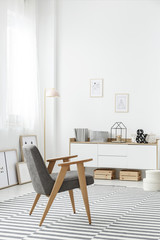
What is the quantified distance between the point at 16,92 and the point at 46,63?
1185 millimetres

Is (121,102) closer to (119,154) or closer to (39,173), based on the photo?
(119,154)

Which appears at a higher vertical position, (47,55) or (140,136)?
(47,55)

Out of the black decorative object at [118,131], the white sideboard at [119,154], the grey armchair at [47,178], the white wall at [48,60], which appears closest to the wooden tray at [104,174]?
the white sideboard at [119,154]

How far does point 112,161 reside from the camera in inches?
282

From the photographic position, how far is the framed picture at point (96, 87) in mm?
7641

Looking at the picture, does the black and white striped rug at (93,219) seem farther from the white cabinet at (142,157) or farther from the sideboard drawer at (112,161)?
the sideboard drawer at (112,161)

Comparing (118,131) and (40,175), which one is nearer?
(40,175)

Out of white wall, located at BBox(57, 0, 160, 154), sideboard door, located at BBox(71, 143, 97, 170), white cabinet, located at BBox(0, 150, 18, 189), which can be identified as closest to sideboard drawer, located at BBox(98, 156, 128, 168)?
sideboard door, located at BBox(71, 143, 97, 170)

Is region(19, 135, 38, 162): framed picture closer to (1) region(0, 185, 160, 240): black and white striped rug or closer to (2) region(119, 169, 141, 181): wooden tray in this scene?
(1) region(0, 185, 160, 240): black and white striped rug

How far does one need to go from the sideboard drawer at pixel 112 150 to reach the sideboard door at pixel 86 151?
0.38ft

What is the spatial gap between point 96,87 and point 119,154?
143 centimetres

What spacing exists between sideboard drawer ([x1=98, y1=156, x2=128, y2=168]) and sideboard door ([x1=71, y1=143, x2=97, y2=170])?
11cm

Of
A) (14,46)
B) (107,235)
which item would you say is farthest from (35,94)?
(107,235)

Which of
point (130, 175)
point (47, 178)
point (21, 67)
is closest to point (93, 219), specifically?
point (47, 178)
